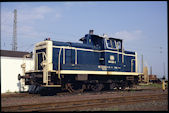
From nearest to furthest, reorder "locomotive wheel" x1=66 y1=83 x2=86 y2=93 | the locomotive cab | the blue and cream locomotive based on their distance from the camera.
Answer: the blue and cream locomotive
"locomotive wheel" x1=66 y1=83 x2=86 y2=93
the locomotive cab

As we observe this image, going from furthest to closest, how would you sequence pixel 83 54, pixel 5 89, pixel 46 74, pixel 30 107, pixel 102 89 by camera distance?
pixel 102 89 < pixel 5 89 < pixel 83 54 < pixel 46 74 < pixel 30 107

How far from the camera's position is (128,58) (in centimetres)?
1747

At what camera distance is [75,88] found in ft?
49.1

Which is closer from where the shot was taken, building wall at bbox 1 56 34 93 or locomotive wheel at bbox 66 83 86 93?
locomotive wheel at bbox 66 83 86 93

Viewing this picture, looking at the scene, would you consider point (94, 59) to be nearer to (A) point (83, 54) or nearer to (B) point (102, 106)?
(A) point (83, 54)

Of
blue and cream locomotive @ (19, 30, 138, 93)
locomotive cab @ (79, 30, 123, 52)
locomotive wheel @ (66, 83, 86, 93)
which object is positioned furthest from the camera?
locomotive cab @ (79, 30, 123, 52)

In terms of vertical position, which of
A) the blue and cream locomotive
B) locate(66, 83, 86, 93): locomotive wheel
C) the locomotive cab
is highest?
the locomotive cab

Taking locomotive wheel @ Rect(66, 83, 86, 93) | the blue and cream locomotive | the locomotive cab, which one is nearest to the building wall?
the blue and cream locomotive

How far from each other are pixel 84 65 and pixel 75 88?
1.83m

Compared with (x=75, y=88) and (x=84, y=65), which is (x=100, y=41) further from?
(x=75, y=88)

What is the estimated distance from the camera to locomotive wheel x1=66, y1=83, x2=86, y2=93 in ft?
46.3

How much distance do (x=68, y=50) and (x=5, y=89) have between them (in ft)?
19.2

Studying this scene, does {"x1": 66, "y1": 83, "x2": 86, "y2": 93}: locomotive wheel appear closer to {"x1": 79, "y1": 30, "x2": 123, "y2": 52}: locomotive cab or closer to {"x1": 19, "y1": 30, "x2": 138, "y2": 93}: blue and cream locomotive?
{"x1": 19, "y1": 30, "x2": 138, "y2": 93}: blue and cream locomotive

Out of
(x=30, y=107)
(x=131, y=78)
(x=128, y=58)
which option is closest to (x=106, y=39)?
(x=128, y=58)
